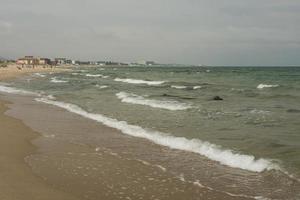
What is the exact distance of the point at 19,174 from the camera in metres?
8.28

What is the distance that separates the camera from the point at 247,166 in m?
9.48

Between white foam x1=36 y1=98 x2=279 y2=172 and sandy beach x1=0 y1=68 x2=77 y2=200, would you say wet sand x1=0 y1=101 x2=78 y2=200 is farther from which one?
white foam x1=36 y1=98 x2=279 y2=172

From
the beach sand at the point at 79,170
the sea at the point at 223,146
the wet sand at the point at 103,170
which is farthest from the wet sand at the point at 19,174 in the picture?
the sea at the point at 223,146

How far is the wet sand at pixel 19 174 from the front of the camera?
7.01 m

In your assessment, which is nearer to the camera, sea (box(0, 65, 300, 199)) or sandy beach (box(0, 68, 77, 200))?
sandy beach (box(0, 68, 77, 200))

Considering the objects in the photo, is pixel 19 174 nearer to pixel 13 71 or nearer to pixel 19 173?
pixel 19 173

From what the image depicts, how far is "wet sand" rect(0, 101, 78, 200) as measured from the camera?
7.01 meters

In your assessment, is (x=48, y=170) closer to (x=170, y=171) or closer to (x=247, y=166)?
(x=170, y=171)

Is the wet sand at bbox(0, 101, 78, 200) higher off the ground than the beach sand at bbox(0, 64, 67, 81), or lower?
higher

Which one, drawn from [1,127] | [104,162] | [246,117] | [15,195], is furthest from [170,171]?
[246,117]

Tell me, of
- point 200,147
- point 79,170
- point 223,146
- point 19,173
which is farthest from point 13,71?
point 19,173

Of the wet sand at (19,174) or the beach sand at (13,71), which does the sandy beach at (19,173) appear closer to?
the wet sand at (19,174)

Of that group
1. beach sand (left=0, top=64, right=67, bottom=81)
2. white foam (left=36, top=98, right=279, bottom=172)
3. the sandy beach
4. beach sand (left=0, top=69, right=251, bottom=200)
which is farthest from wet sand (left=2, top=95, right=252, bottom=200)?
beach sand (left=0, top=64, right=67, bottom=81)

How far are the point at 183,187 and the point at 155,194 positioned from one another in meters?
0.68
